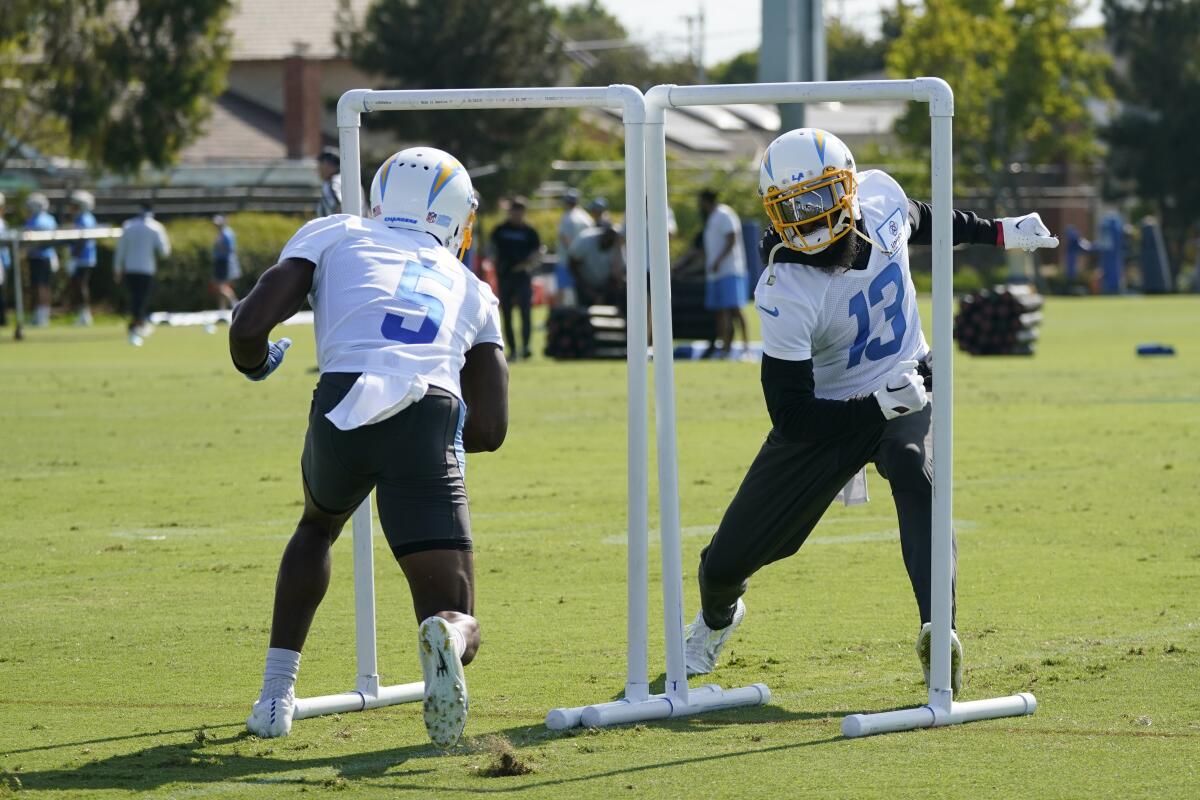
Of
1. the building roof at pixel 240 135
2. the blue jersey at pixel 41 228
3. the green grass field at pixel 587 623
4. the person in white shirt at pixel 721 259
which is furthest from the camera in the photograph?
the building roof at pixel 240 135

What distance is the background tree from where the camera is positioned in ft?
185

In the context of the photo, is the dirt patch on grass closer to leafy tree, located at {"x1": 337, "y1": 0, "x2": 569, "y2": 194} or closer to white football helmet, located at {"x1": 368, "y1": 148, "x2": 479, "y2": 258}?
white football helmet, located at {"x1": 368, "y1": 148, "x2": 479, "y2": 258}

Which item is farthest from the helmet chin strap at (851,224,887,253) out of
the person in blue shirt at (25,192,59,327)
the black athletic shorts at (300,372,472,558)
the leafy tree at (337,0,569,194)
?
the leafy tree at (337,0,569,194)

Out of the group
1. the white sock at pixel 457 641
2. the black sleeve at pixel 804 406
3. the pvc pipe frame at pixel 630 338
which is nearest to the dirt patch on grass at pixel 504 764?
the white sock at pixel 457 641

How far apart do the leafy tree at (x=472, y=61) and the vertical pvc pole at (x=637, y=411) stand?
160ft

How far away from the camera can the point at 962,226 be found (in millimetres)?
6570

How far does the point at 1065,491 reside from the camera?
11.6m

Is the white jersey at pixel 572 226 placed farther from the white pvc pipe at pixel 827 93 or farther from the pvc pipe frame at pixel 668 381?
the white pvc pipe at pixel 827 93

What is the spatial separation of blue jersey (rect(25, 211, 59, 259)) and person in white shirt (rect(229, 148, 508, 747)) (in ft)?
87.5

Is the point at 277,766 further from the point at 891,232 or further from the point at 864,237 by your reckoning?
the point at 891,232

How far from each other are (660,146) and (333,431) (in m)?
1.38

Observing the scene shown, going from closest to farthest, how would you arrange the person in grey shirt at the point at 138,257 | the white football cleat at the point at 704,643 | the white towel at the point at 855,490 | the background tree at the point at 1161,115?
1. the white towel at the point at 855,490
2. the white football cleat at the point at 704,643
3. the person in grey shirt at the point at 138,257
4. the background tree at the point at 1161,115

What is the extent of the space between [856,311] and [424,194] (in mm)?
1476

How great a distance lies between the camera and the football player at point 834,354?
20.1 ft
